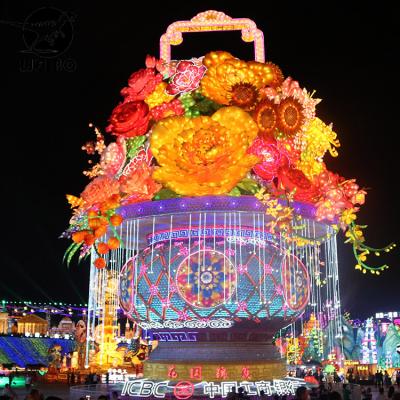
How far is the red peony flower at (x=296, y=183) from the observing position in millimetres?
19141

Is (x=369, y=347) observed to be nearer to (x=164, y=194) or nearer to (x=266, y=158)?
(x=266, y=158)

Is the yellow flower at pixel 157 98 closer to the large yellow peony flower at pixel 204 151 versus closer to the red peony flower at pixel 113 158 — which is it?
the red peony flower at pixel 113 158

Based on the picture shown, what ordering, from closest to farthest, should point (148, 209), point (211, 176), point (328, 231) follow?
point (211, 176) < point (148, 209) < point (328, 231)

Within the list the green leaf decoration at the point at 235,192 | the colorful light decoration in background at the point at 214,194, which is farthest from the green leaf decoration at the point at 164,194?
the green leaf decoration at the point at 235,192

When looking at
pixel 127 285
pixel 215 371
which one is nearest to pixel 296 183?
pixel 215 371

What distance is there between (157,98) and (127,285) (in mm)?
6860

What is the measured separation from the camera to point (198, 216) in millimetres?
19766

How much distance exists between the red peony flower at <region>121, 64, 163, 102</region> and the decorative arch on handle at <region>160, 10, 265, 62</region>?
222 cm

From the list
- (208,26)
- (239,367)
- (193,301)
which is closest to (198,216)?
(193,301)

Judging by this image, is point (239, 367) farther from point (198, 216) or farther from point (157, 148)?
point (157, 148)

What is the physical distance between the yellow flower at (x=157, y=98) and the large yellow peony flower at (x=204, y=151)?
2178 mm

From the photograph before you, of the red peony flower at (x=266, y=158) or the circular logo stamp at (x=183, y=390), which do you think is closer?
the circular logo stamp at (x=183, y=390)

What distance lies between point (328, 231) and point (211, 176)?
5.97 m

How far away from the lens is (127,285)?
67.5 feet
